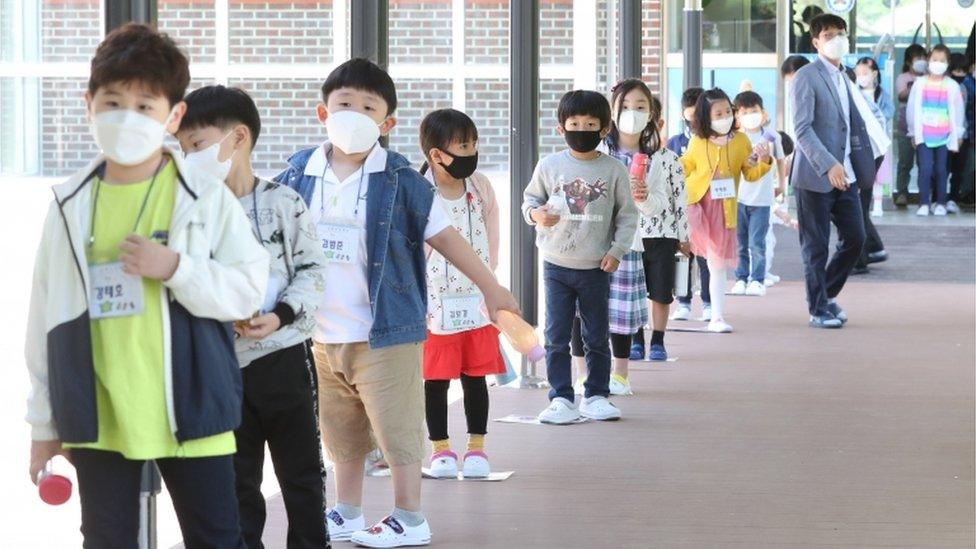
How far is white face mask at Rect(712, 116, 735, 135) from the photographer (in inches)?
420

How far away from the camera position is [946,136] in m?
18.7

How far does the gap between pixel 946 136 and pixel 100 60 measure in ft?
53.8

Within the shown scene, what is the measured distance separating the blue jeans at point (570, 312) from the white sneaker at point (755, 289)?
6.60 m

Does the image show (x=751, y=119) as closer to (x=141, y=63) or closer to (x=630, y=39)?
(x=630, y=39)

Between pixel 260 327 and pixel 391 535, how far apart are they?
4.46ft

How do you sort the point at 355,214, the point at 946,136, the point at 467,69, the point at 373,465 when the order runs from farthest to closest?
1. the point at 946,136
2. the point at 467,69
3. the point at 373,465
4. the point at 355,214

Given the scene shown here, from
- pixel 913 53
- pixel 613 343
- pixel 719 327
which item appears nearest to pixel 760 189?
pixel 719 327

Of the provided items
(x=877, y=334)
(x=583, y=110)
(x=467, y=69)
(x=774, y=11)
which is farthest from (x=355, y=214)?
(x=774, y=11)

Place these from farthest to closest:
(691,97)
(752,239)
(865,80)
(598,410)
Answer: (865,80) → (752,239) → (691,97) → (598,410)

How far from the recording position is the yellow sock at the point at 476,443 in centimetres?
630

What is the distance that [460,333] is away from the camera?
20.5 ft

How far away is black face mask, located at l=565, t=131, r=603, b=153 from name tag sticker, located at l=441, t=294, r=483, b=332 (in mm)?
1233

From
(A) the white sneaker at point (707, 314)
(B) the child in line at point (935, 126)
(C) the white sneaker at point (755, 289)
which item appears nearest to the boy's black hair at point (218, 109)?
(A) the white sneaker at point (707, 314)

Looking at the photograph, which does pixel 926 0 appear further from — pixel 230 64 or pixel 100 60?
pixel 100 60
